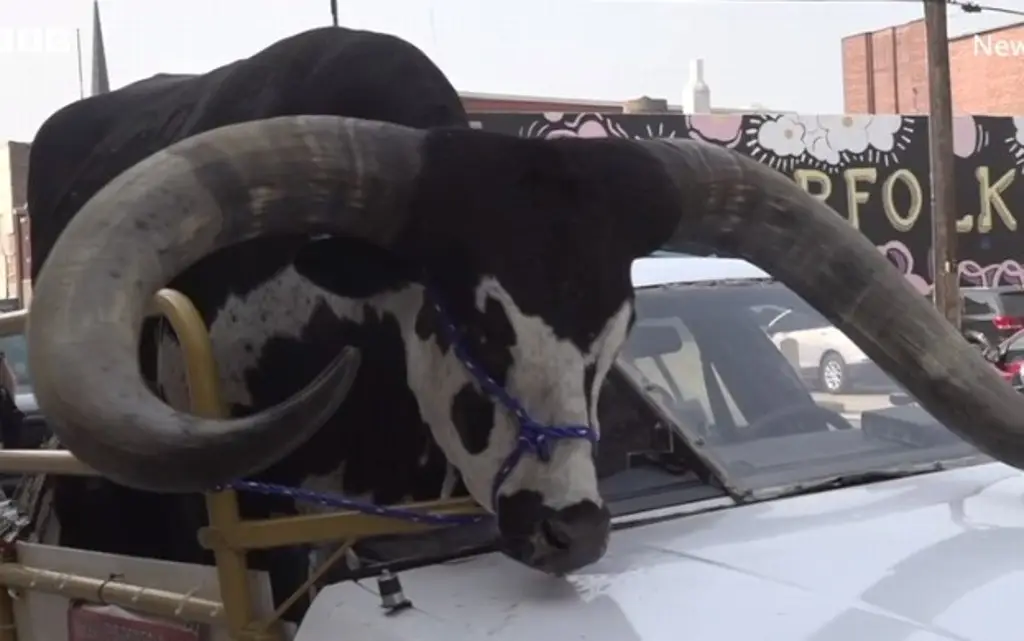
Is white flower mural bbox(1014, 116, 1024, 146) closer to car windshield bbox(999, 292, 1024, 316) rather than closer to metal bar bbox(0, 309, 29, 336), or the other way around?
car windshield bbox(999, 292, 1024, 316)

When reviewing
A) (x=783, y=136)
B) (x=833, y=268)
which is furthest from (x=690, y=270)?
(x=783, y=136)

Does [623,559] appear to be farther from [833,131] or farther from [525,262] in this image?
[833,131]

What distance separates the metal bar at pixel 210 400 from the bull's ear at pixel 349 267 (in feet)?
2.46

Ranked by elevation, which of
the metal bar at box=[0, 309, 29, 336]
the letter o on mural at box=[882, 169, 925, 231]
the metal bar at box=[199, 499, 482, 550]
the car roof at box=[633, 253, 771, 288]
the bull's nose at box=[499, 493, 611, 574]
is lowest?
the letter o on mural at box=[882, 169, 925, 231]

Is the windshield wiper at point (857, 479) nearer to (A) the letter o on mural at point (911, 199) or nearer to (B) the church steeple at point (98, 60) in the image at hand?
(B) the church steeple at point (98, 60)

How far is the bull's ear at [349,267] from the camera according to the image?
349cm

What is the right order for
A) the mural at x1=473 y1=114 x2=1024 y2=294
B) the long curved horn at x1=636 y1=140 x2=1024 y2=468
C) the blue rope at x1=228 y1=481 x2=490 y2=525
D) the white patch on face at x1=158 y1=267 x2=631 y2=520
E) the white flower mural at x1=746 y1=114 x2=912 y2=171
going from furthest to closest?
the white flower mural at x1=746 y1=114 x2=912 y2=171
the mural at x1=473 y1=114 x2=1024 y2=294
the long curved horn at x1=636 y1=140 x2=1024 y2=468
the white patch on face at x1=158 y1=267 x2=631 y2=520
the blue rope at x1=228 y1=481 x2=490 y2=525

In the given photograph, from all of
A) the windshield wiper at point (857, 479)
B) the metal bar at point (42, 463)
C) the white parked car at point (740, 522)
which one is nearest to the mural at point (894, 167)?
the white parked car at point (740, 522)

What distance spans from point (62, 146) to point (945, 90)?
17216 mm

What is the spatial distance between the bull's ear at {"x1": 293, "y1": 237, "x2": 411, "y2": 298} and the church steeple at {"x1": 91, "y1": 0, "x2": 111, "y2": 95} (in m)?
12.7

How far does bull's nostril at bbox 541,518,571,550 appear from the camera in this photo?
2.78 meters

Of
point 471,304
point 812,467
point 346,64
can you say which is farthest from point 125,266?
point 812,467

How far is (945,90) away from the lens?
20.0 m

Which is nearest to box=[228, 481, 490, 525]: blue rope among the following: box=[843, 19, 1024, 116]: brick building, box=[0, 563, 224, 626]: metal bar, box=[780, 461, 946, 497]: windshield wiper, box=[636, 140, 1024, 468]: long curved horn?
box=[0, 563, 224, 626]: metal bar
